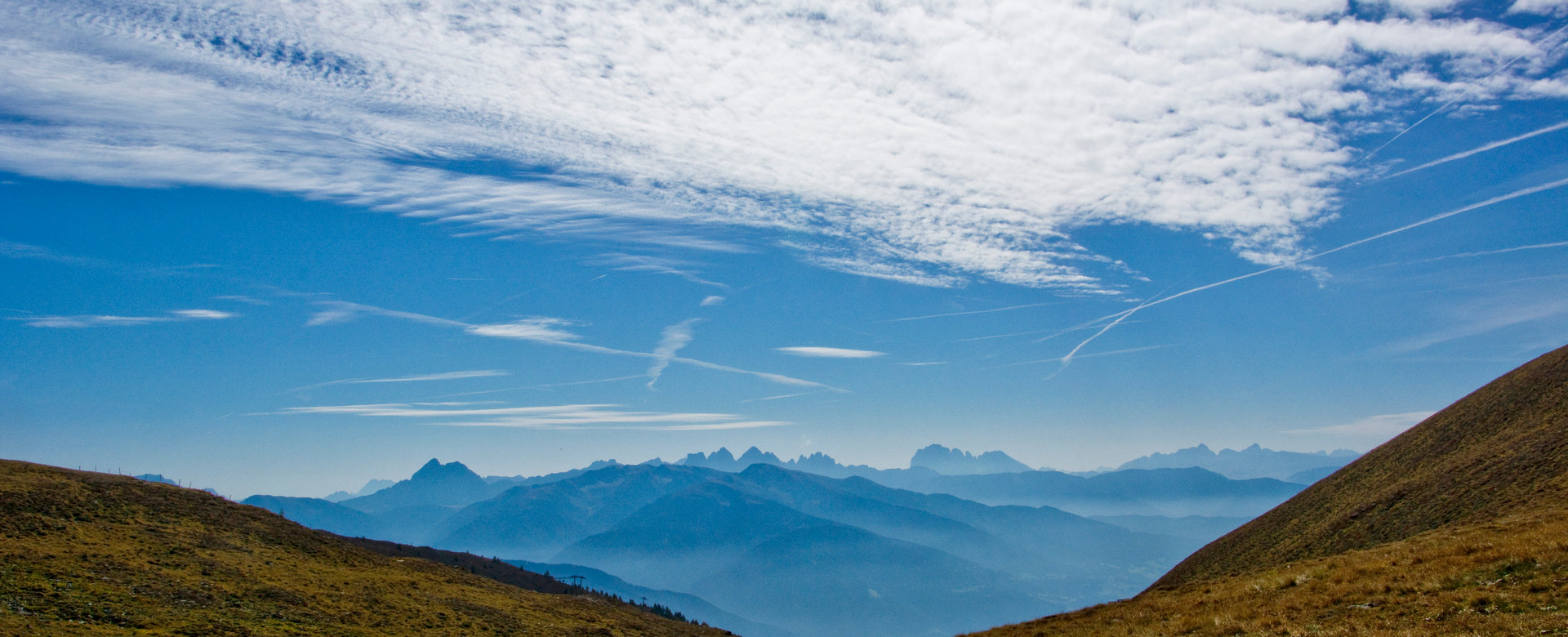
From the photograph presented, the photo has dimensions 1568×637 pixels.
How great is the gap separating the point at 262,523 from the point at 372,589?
19.4 m

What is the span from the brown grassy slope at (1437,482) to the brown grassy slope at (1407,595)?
48.7ft

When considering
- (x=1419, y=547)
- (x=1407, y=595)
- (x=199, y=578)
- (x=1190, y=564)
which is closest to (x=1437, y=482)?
(x=1190, y=564)

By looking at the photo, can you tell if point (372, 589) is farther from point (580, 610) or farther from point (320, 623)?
point (580, 610)

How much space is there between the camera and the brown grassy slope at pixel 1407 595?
21.5 metres

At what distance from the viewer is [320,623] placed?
46875 mm

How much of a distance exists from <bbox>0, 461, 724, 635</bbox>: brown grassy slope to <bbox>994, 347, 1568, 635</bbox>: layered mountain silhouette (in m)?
47.4

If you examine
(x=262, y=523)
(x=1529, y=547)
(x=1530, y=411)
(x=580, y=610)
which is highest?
(x=1530, y=411)

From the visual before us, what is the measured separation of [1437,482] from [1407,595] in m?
48.8

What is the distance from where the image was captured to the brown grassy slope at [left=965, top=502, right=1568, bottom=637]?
21.5 metres

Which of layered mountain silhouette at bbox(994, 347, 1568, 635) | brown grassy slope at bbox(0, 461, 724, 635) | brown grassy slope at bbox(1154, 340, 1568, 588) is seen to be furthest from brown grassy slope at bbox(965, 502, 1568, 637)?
brown grassy slope at bbox(0, 461, 724, 635)

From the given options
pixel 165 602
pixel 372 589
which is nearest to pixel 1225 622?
pixel 165 602

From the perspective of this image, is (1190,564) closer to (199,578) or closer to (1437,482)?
(1437,482)

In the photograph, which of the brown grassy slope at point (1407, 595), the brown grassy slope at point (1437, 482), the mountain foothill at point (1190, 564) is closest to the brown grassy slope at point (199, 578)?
the mountain foothill at point (1190, 564)

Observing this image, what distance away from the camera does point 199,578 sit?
4881 centimetres
